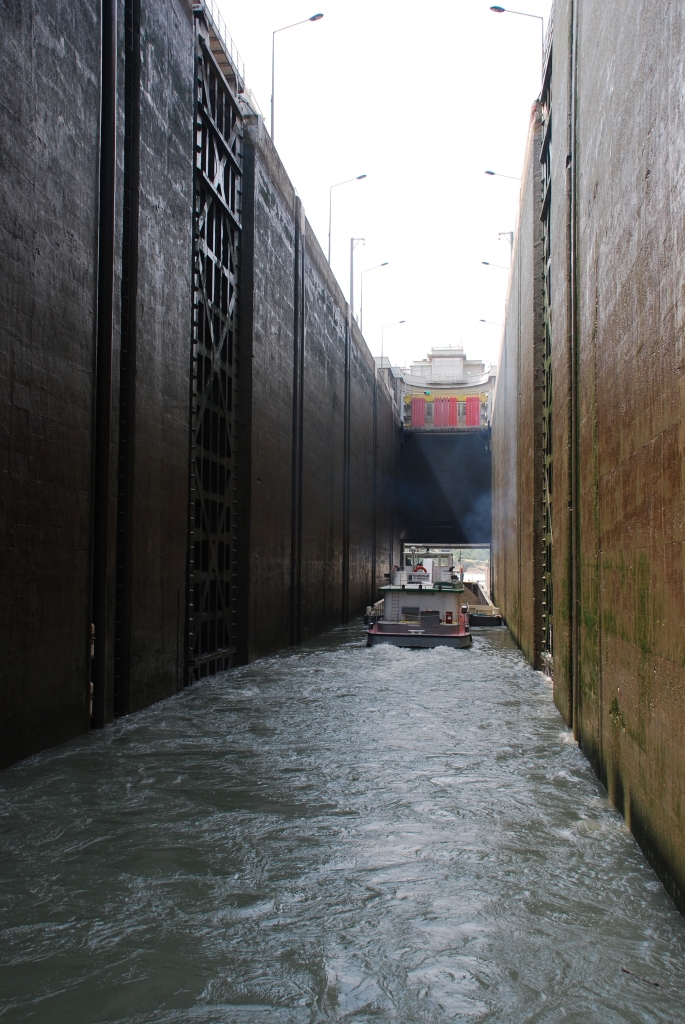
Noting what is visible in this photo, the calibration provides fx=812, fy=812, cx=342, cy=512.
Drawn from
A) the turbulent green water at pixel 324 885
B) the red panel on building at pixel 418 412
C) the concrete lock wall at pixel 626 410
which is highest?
the red panel on building at pixel 418 412

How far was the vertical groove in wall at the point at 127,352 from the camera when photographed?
1001 cm

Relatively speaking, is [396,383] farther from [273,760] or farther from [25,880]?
[25,880]

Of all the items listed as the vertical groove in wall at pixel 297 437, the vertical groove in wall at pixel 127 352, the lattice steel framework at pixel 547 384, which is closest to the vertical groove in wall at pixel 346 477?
the vertical groove in wall at pixel 297 437

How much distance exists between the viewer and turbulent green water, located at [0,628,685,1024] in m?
3.80

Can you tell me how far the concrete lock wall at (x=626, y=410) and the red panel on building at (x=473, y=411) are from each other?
1441 inches

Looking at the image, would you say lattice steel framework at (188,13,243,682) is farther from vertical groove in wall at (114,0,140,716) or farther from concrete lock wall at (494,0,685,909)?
concrete lock wall at (494,0,685,909)

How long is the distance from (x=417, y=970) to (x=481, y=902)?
0.95 meters

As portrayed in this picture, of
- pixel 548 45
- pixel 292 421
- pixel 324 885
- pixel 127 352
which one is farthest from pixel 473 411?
pixel 324 885

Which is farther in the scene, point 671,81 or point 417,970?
point 671,81

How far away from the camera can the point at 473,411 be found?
46344mm

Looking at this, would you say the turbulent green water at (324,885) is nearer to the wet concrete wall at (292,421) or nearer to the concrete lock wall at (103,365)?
the concrete lock wall at (103,365)

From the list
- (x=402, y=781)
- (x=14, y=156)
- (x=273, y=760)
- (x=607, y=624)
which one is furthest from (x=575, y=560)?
(x=14, y=156)

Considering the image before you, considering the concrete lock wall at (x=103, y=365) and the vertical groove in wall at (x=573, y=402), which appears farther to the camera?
the vertical groove in wall at (x=573, y=402)

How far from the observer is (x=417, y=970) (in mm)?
4016
